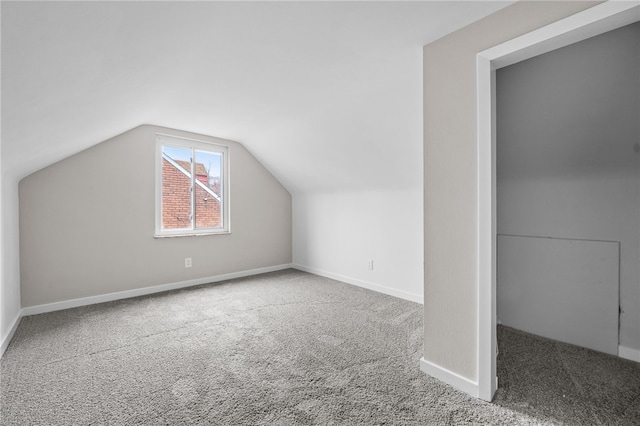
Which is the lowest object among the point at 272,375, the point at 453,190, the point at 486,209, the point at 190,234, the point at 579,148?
the point at 272,375

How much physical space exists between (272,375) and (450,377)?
1109mm

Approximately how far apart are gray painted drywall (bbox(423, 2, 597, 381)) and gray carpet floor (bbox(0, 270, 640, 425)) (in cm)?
32

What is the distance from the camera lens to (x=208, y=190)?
14.2 feet

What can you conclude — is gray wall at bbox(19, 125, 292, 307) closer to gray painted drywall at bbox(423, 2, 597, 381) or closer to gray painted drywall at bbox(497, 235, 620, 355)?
gray painted drywall at bbox(423, 2, 597, 381)

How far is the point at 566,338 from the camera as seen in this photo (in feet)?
7.61

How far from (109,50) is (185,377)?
187 cm

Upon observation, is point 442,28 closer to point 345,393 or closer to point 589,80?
point 589,80

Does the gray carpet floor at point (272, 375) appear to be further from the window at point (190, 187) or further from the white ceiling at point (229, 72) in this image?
the white ceiling at point (229, 72)

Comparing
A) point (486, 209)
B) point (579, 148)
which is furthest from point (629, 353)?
point (486, 209)

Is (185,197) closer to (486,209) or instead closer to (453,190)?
(453,190)

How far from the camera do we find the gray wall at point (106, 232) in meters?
3.00

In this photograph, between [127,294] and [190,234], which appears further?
[190,234]

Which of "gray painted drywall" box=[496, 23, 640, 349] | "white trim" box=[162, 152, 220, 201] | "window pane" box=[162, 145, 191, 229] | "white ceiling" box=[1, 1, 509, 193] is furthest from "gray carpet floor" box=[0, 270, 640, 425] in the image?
"white trim" box=[162, 152, 220, 201]

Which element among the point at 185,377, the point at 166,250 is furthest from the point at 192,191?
the point at 185,377
